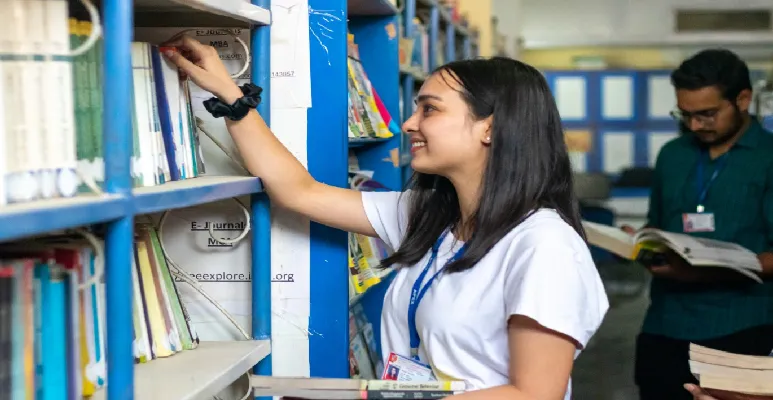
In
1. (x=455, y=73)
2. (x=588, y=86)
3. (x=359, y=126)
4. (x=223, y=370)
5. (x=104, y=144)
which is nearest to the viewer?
(x=104, y=144)

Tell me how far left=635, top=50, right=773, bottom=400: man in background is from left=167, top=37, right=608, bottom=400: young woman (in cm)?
105

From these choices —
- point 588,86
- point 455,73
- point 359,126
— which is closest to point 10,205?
point 455,73

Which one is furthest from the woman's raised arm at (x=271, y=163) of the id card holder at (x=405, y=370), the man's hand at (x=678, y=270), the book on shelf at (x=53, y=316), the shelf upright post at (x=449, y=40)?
the shelf upright post at (x=449, y=40)

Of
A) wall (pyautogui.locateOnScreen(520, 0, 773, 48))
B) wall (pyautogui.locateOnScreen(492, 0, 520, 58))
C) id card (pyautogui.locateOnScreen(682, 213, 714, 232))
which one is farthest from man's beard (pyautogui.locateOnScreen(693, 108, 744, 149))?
wall (pyautogui.locateOnScreen(520, 0, 773, 48))

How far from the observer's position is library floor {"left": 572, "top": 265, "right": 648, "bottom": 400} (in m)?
4.17

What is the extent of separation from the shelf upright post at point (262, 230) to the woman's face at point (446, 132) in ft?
1.05

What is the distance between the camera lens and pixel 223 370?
4.82 feet

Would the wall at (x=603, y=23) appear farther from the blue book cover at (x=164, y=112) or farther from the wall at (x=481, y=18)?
the blue book cover at (x=164, y=112)

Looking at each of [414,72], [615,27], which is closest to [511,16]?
[615,27]

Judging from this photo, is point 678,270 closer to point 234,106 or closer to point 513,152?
point 513,152

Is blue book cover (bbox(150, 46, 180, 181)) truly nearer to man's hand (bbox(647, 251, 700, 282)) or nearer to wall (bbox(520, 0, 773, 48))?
man's hand (bbox(647, 251, 700, 282))

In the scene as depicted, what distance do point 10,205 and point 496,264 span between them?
863mm

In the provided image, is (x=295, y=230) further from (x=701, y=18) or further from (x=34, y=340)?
(x=701, y=18)

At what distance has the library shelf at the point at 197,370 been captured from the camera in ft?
4.26
